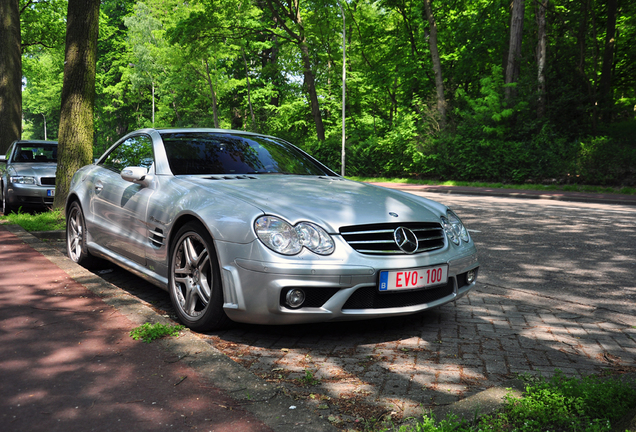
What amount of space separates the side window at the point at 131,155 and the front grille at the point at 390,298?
2295mm

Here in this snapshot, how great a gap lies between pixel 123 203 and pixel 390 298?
257cm

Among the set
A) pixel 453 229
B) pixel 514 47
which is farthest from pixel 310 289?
pixel 514 47

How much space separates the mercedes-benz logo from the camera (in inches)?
143

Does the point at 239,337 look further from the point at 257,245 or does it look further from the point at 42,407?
the point at 42,407

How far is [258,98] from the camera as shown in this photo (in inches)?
1519

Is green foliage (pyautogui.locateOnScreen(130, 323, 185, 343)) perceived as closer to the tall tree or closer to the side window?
the side window

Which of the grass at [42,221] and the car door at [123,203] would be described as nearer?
the car door at [123,203]

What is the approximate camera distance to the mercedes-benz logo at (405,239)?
3.62 meters

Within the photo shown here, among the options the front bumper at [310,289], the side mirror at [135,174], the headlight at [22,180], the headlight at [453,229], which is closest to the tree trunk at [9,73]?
the headlight at [22,180]

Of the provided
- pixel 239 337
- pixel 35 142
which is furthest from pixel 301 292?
pixel 35 142

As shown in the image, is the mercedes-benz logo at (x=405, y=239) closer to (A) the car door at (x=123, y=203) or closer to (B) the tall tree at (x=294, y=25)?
(A) the car door at (x=123, y=203)

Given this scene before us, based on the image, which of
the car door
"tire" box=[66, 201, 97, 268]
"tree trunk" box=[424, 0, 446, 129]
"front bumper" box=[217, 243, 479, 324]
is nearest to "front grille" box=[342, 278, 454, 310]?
"front bumper" box=[217, 243, 479, 324]

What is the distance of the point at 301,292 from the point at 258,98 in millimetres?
36533

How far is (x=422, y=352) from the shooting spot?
3539 millimetres
